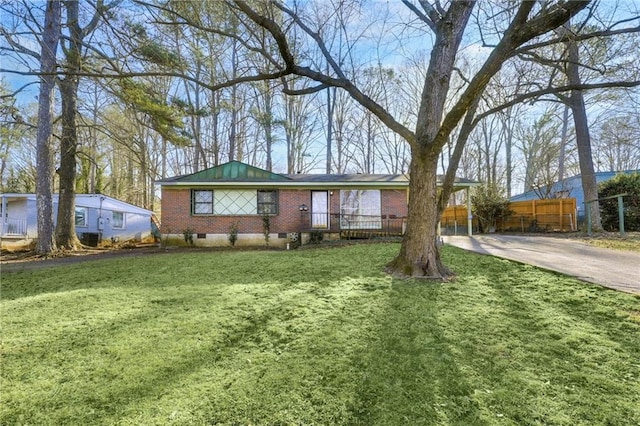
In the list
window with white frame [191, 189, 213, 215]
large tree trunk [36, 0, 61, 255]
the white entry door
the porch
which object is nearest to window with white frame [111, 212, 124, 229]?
large tree trunk [36, 0, 61, 255]

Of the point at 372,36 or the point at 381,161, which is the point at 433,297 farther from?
the point at 381,161

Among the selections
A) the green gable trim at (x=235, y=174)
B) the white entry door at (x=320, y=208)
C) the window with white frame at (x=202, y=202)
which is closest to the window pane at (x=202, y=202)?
the window with white frame at (x=202, y=202)

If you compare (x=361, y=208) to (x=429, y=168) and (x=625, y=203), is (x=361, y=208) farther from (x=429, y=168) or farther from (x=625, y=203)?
(x=625, y=203)

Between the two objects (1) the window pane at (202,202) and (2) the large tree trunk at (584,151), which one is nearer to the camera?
(2) the large tree trunk at (584,151)

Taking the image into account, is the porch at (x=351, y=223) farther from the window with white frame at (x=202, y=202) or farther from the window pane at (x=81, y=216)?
the window pane at (x=81, y=216)

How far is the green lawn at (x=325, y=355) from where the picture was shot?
2062 mm

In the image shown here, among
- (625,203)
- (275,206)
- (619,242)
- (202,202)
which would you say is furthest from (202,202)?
(625,203)

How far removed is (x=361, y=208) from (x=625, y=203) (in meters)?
11.1

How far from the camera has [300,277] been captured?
5.54 metres

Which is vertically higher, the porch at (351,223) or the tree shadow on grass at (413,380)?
the porch at (351,223)

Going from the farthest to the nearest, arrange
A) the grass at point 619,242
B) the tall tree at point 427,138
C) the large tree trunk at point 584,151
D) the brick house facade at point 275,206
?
the brick house facade at point 275,206
the large tree trunk at point 584,151
the grass at point 619,242
the tall tree at point 427,138

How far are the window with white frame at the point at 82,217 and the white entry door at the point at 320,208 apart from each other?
12.3m

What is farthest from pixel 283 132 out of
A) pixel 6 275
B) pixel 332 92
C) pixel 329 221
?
pixel 6 275

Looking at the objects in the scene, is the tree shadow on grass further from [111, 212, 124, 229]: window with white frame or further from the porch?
[111, 212, 124, 229]: window with white frame
